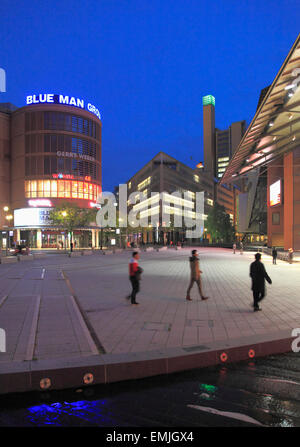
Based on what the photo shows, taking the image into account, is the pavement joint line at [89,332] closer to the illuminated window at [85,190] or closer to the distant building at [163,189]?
the illuminated window at [85,190]

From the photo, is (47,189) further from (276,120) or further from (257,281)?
(257,281)

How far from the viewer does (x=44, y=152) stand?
67.5 m

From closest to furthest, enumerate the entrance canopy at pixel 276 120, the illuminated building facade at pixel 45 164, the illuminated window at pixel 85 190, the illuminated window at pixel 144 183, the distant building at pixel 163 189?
the entrance canopy at pixel 276 120, the illuminated building facade at pixel 45 164, the illuminated window at pixel 85 190, the distant building at pixel 163 189, the illuminated window at pixel 144 183

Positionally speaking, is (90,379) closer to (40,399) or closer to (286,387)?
(40,399)

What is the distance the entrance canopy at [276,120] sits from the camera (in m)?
13.5

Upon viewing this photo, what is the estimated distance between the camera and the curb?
468 cm

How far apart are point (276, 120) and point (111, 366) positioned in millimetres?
19239

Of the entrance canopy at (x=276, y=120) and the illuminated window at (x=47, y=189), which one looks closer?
the entrance canopy at (x=276, y=120)

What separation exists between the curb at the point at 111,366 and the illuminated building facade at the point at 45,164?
63.0m

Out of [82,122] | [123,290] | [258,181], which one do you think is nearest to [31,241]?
[82,122]

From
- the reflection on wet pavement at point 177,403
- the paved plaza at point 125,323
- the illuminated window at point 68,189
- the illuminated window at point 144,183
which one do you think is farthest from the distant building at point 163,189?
the reflection on wet pavement at point 177,403

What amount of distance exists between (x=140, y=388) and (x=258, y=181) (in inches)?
2907

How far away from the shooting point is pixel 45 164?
67375 mm

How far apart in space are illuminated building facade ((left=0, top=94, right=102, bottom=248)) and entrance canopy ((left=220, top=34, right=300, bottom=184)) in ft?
139
